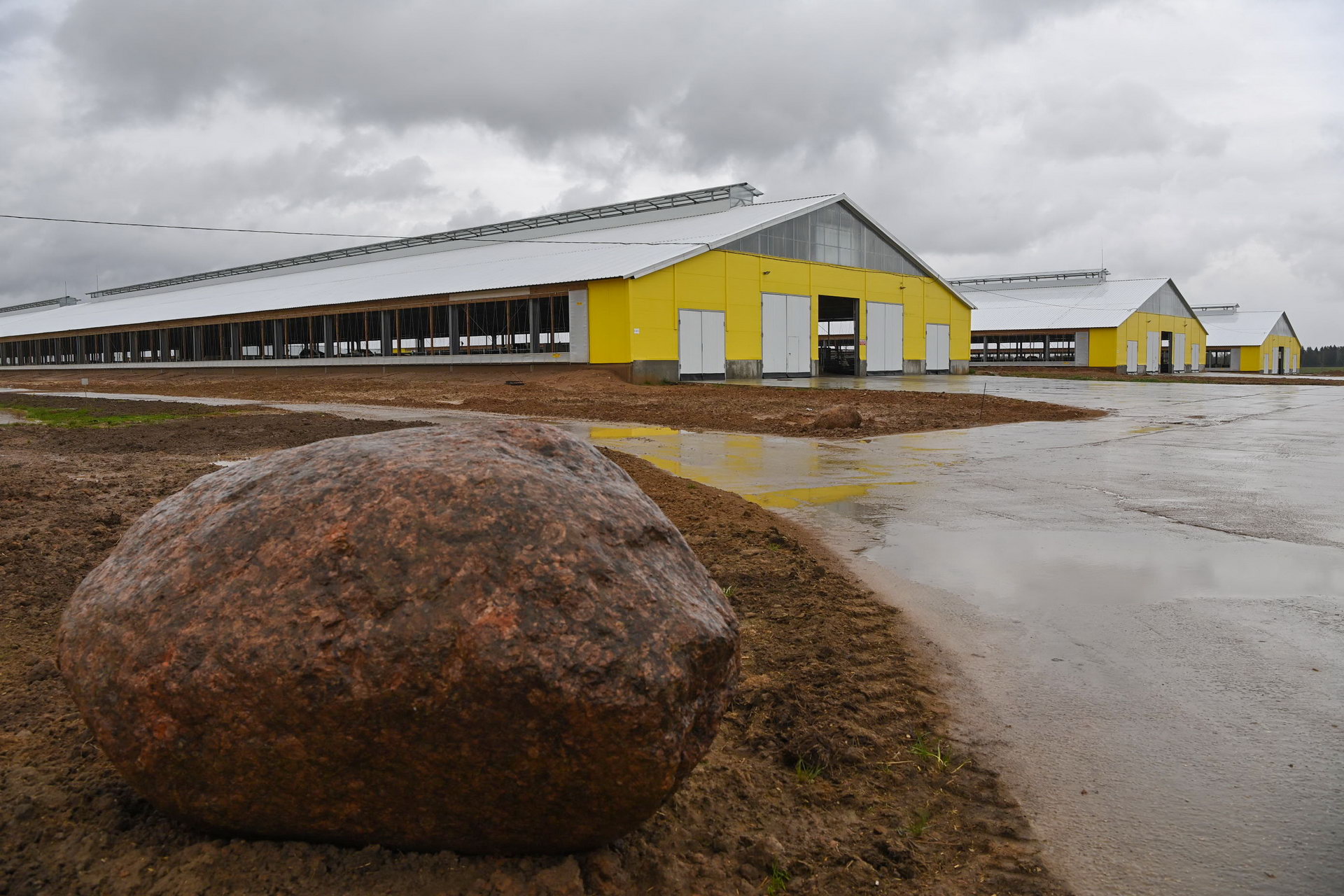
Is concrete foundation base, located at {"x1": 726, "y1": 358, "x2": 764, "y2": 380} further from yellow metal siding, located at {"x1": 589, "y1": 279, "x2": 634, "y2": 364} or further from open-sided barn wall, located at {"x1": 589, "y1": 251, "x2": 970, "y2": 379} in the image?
yellow metal siding, located at {"x1": 589, "y1": 279, "x2": 634, "y2": 364}

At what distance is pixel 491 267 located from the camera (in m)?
41.0

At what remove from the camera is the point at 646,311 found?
32219mm

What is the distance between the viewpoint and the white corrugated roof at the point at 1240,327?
261 feet

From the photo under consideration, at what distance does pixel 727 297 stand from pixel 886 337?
38.3ft

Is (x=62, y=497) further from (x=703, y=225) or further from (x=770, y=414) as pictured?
(x=703, y=225)

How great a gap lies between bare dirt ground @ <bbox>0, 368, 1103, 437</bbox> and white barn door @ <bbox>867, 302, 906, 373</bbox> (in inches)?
544

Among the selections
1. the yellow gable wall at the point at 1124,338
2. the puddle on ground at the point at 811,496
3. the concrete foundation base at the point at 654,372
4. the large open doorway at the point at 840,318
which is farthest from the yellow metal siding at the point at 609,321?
the yellow gable wall at the point at 1124,338

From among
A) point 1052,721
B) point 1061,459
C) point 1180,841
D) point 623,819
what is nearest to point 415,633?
point 623,819

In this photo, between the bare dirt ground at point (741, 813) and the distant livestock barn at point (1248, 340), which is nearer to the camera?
the bare dirt ground at point (741, 813)

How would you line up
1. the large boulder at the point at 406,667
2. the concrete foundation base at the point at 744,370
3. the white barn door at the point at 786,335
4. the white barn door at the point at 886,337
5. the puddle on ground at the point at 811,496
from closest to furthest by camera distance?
the large boulder at the point at 406,667 → the puddle on ground at the point at 811,496 → the concrete foundation base at the point at 744,370 → the white barn door at the point at 786,335 → the white barn door at the point at 886,337

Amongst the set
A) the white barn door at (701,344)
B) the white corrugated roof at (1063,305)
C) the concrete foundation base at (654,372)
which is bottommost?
the concrete foundation base at (654,372)

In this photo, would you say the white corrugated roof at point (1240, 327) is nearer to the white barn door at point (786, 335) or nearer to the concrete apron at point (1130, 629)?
the white barn door at point (786, 335)

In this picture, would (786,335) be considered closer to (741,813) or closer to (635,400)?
(635,400)

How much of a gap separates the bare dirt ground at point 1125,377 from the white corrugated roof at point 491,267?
15404 millimetres
